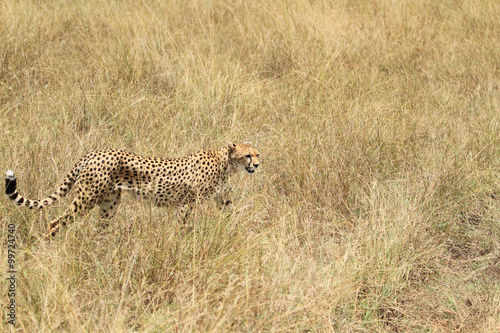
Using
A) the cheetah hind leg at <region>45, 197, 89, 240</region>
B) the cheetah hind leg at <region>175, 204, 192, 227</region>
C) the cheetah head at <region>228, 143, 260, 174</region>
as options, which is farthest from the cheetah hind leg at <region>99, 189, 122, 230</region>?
the cheetah head at <region>228, 143, 260, 174</region>

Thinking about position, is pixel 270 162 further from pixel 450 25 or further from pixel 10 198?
pixel 450 25

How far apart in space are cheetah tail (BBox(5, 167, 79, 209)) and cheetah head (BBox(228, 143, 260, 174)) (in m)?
0.92

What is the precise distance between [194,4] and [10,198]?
446 centimetres

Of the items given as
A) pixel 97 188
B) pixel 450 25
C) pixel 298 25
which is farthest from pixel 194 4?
pixel 97 188

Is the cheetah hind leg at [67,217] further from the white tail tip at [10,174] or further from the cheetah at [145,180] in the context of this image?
the white tail tip at [10,174]

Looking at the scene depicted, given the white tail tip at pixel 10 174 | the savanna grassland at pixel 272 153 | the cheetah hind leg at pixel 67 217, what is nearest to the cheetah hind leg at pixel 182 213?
the savanna grassland at pixel 272 153

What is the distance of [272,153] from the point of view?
169 inches

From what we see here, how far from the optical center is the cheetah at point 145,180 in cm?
334

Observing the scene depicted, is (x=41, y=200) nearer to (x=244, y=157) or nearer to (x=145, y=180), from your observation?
(x=145, y=180)

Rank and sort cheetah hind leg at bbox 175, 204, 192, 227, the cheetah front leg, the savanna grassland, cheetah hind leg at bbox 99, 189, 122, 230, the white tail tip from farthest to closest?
the cheetah front leg
cheetah hind leg at bbox 99, 189, 122, 230
cheetah hind leg at bbox 175, 204, 192, 227
the white tail tip
the savanna grassland

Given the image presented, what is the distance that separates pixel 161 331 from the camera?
2375mm

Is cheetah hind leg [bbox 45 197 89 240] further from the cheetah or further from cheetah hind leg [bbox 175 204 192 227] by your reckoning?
cheetah hind leg [bbox 175 204 192 227]

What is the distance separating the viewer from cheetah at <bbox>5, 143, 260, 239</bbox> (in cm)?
334

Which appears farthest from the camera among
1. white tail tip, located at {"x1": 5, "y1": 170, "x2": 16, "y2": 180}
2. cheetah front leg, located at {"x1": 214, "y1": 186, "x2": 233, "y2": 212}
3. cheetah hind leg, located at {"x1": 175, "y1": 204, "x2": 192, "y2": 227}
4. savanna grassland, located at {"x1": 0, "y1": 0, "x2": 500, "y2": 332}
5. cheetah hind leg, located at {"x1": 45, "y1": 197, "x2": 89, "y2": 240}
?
cheetah front leg, located at {"x1": 214, "y1": 186, "x2": 233, "y2": 212}
